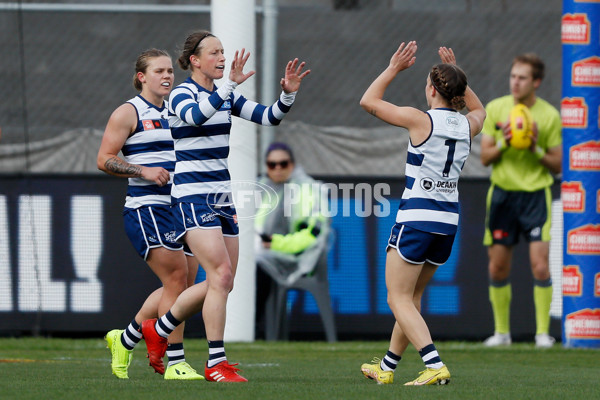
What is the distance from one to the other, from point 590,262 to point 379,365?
133 inches

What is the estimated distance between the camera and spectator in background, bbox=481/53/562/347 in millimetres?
9555

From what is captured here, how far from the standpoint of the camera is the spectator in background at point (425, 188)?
606 centimetres

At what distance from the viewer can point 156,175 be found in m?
6.61

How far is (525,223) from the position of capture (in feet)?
31.5

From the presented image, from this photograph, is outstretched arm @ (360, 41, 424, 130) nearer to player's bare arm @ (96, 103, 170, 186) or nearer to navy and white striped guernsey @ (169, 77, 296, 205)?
navy and white striped guernsey @ (169, 77, 296, 205)

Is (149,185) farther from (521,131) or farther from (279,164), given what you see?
(521,131)

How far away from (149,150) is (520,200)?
393cm

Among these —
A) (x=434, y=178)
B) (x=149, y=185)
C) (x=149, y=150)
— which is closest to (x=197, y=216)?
(x=149, y=185)

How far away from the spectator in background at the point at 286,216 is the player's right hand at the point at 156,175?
3.25 metres

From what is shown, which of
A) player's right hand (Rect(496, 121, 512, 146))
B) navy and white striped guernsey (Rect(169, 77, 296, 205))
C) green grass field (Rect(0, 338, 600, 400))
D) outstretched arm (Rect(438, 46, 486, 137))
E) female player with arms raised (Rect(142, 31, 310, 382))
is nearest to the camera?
green grass field (Rect(0, 338, 600, 400))

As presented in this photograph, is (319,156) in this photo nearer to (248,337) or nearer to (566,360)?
(248,337)

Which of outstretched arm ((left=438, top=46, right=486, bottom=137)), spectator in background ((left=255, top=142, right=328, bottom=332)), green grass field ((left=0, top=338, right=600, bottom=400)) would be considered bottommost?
green grass field ((left=0, top=338, right=600, bottom=400))

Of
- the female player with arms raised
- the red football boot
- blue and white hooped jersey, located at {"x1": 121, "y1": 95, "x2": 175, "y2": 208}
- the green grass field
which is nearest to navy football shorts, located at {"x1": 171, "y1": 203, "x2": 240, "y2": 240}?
the female player with arms raised

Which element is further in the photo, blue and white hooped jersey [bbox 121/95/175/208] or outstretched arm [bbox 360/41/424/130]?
blue and white hooped jersey [bbox 121/95/175/208]
